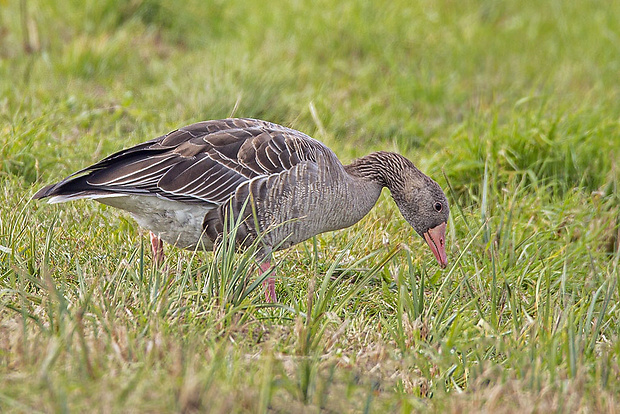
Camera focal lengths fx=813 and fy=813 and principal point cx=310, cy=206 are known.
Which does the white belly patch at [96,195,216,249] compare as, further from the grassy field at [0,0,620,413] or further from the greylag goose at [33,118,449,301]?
the grassy field at [0,0,620,413]

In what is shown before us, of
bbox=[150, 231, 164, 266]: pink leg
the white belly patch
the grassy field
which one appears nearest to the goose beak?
the grassy field

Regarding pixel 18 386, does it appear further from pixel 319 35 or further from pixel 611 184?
pixel 319 35

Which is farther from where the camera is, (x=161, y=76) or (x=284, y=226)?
(x=161, y=76)

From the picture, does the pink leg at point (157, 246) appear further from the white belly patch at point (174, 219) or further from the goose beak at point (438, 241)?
the goose beak at point (438, 241)

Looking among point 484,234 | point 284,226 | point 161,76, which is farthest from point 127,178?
point 161,76

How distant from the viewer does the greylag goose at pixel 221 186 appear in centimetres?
438

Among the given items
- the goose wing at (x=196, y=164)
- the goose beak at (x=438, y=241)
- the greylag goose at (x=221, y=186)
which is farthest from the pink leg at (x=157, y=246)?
the goose beak at (x=438, y=241)

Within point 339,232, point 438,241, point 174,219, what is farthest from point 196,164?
point 438,241

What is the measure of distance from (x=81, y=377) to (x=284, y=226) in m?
1.84

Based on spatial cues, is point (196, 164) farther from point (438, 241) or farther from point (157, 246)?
point (438, 241)

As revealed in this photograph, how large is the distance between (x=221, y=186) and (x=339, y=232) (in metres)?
1.15

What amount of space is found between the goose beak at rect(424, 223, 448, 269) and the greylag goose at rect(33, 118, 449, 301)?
56 cm

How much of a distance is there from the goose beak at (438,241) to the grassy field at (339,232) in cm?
12

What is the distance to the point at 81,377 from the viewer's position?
287cm
